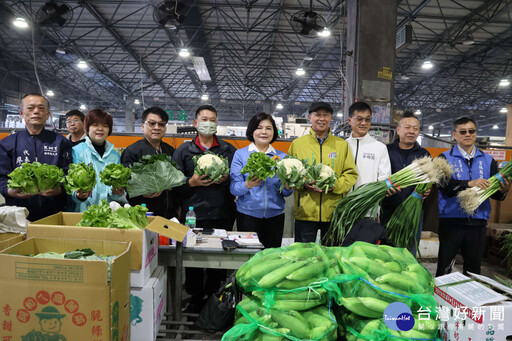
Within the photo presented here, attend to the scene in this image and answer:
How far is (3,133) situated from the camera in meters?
5.73

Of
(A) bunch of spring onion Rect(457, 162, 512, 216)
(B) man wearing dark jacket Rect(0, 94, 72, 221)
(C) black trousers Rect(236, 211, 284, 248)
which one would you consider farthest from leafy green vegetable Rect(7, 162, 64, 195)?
(A) bunch of spring onion Rect(457, 162, 512, 216)

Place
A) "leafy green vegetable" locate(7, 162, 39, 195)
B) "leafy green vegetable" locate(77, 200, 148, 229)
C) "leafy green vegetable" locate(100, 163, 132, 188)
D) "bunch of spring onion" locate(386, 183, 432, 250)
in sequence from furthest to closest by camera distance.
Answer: "bunch of spring onion" locate(386, 183, 432, 250)
"leafy green vegetable" locate(100, 163, 132, 188)
"leafy green vegetable" locate(7, 162, 39, 195)
"leafy green vegetable" locate(77, 200, 148, 229)

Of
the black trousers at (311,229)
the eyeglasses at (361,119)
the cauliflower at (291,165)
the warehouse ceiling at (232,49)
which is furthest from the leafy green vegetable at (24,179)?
the warehouse ceiling at (232,49)

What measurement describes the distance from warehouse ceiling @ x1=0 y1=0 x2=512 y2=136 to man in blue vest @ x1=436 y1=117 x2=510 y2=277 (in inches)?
143

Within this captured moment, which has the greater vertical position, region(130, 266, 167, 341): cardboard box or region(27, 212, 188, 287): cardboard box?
region(27, 212, 188, 287): cardboard box

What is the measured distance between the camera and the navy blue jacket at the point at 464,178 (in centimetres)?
308

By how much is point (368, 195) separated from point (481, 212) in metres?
1.32

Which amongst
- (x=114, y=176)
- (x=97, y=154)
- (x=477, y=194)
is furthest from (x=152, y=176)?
(x=477, y=194)

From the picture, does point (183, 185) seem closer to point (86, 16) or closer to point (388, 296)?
point (388, 296)

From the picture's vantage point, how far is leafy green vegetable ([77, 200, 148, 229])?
6.23 feet

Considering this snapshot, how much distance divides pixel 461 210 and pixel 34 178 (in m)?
3.46

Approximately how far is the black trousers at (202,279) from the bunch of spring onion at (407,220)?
4.78 feet

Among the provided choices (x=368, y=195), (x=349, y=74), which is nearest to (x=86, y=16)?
(x=349, y=74)

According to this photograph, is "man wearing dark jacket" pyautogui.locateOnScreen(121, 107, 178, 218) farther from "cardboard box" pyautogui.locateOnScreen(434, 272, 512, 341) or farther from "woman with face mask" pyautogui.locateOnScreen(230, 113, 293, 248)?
"cardboard box" pyautogui.locateOnScreen(434, 272, 512, 341)
